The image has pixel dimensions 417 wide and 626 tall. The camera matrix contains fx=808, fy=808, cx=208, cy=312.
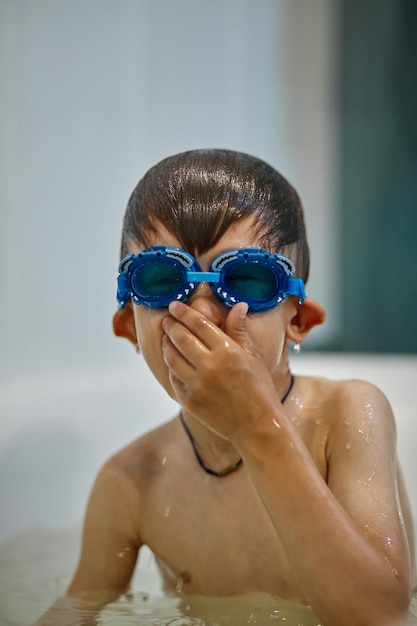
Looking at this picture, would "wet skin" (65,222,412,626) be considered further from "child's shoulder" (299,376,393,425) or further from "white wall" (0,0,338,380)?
"white wall" (0,0,338,380)

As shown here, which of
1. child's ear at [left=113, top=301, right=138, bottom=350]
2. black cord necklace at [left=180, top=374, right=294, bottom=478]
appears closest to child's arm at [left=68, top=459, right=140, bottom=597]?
black cord necklace at [left=180, top=374, right=294, bottom=478]

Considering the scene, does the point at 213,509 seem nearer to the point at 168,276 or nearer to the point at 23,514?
the point at 168,276

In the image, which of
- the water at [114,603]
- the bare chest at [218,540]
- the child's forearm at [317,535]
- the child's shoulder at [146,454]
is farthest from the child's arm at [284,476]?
the child's shoulder at [146,454]

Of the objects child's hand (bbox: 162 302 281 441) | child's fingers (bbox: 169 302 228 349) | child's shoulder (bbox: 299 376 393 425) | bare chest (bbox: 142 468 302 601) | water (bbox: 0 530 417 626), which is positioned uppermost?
child's fingers (bbox: 169 302 228 349)

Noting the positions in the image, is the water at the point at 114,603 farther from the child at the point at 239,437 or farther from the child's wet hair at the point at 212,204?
the child's wet hair at the point at 212,204

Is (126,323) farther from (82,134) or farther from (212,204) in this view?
(82,134)

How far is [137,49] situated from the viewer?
2213mm

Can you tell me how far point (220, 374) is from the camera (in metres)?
0.87

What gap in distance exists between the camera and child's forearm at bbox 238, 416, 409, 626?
2.83 feet

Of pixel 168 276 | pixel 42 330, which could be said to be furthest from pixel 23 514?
pixel 168 276

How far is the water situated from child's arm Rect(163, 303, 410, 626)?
106 millimetres

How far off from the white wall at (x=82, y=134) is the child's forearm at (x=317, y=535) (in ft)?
2.15

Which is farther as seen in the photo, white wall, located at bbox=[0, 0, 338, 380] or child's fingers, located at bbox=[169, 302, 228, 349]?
white wall, located at bbox=[0, 0, 338, 380]

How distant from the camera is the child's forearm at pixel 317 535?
2.83ft
